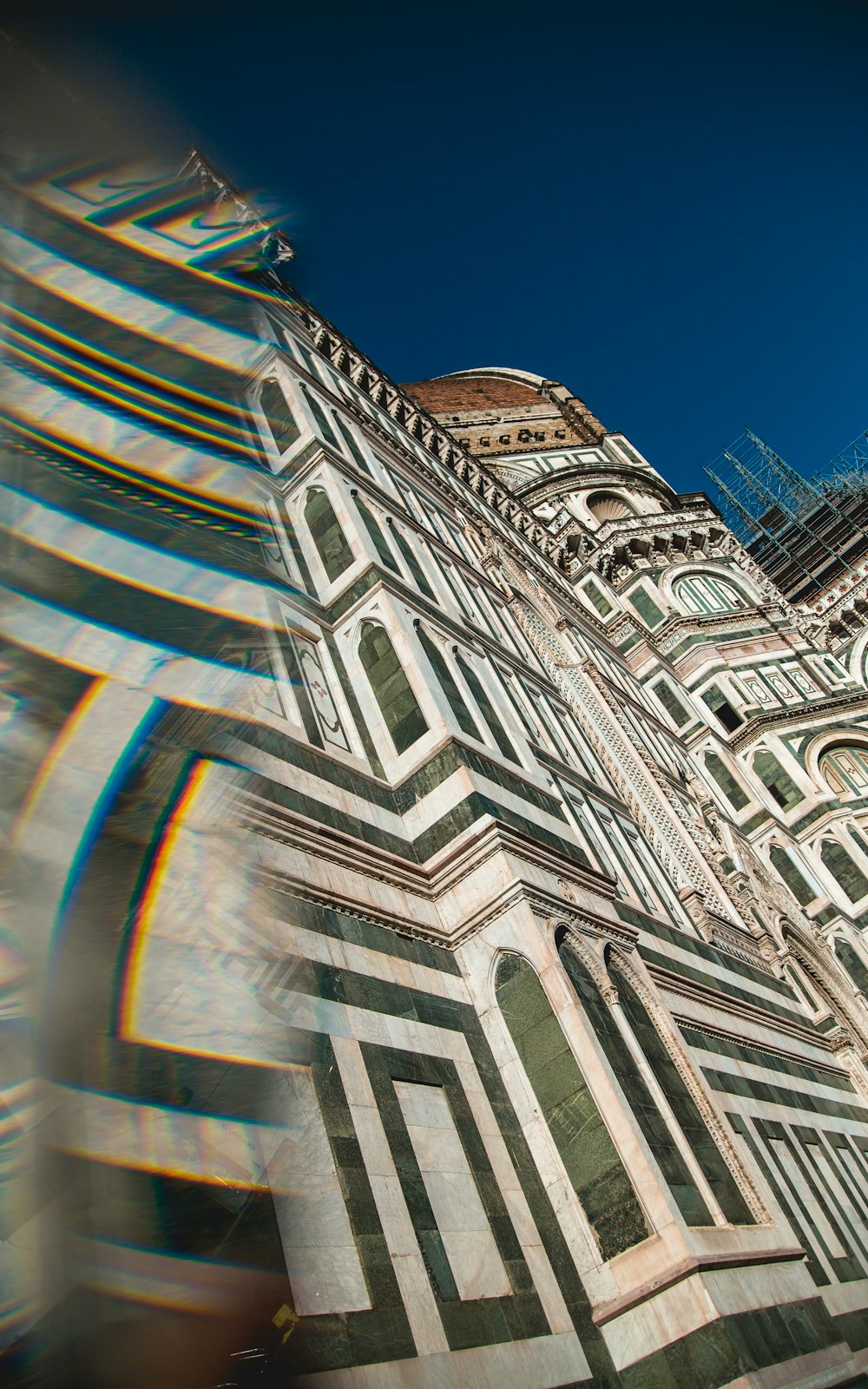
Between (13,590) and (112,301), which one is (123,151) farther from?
(13,590)

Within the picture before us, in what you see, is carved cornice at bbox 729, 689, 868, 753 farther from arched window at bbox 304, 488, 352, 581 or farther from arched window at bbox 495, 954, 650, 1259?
arched window at bbox 495, 954, 650, 1259

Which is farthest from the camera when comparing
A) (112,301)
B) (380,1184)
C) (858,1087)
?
(858,1087)

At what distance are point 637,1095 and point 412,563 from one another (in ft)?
24.5

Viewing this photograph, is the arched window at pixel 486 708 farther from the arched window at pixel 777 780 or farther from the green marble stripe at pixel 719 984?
the arched window at pixel 777 780

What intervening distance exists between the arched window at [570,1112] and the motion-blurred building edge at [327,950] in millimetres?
25

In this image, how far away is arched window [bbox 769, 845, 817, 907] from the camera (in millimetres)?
19594

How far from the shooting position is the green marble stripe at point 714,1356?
5.36 metres

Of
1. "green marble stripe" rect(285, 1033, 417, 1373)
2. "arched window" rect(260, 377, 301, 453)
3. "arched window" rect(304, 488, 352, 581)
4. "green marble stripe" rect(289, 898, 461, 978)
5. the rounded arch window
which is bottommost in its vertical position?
"green marble stripe" rect(285, 1033, 417, 1373)

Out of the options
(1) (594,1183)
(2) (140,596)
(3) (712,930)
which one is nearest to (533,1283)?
(1) (594,1183)

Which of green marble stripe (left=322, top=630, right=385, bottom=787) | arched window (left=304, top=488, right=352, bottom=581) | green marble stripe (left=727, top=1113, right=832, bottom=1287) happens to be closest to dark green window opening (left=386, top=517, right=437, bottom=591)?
arched window (left=304, top=488, right=352, bottom=581)

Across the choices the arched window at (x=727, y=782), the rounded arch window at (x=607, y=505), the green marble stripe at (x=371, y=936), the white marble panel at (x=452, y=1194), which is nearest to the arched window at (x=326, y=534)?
the green marble stripe at (x=371, y=936)

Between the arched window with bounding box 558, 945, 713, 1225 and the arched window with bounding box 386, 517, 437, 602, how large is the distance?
18.0ft

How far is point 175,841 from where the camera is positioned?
5.29 metres

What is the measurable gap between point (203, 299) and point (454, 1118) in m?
9.28
